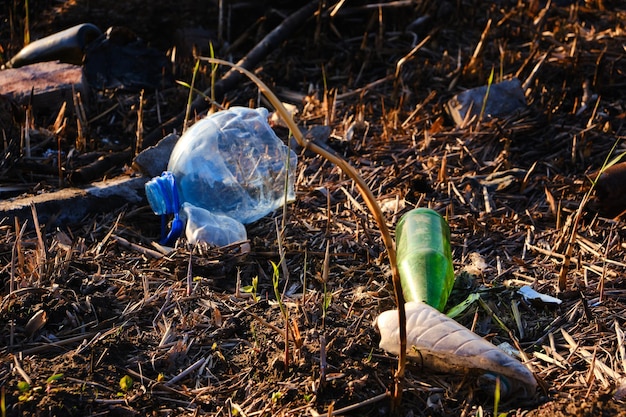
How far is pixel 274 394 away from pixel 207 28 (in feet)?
11.8

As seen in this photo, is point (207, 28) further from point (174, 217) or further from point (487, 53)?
point (174, 217)

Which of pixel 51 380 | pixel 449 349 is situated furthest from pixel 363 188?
pixel 51 380

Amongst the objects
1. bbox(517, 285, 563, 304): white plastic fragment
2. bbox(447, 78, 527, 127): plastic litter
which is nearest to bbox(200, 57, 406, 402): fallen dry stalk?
bbox(517, 285, 563, 304): white plastic fragment

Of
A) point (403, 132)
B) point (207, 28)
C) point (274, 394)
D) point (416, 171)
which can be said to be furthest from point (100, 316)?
point (207, 28)

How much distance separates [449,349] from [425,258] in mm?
513

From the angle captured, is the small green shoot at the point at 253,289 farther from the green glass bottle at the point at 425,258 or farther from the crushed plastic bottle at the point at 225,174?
the green glass bottle at the point at 425,258

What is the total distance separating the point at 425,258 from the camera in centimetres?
274

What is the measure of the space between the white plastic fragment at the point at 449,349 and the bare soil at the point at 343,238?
0.15 feet

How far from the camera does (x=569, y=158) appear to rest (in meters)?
3.91

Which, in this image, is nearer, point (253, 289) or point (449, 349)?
point (449, 349)

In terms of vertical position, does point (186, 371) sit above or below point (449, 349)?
below

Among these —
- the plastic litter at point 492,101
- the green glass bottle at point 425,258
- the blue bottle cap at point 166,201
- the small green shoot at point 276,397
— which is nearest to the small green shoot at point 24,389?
the small green shoot at point 276,397

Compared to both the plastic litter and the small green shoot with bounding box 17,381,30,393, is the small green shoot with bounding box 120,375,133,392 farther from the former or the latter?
the plastic litter

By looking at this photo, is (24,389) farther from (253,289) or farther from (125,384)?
(253,289)
